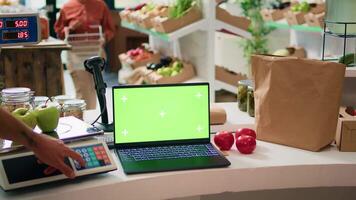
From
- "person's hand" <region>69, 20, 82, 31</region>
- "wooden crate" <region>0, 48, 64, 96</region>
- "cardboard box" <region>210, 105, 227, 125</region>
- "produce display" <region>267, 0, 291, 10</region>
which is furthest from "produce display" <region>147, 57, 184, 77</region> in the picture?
"cardboard box" <region>210, 105, 227, 125</region>

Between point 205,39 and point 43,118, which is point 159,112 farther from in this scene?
point 205,39

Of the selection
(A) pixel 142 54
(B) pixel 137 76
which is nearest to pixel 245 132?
(B) pixel 137 76

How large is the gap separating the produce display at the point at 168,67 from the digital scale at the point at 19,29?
9.43ft

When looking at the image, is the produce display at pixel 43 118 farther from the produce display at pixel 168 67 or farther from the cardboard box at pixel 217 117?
the produce display at pixel 168 67

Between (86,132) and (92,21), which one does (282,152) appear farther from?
(92,21)

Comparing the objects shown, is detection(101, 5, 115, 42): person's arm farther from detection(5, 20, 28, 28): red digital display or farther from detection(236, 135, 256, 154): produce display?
detection(236, 135, 256, 154): produce display

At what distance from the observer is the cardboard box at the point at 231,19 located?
495 cm

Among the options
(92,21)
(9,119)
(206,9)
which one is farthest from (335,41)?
(9,119)

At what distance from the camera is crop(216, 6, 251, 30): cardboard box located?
4.95m

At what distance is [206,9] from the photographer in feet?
16.1

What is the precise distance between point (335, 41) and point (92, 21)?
2.50 metres

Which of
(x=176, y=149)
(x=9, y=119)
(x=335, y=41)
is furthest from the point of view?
(x=335, y=41)

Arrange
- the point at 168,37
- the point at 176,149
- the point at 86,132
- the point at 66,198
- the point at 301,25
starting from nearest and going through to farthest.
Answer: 1. the point at 66,198
2. the point at 86,132
3. the point at 176,149
4. the point at 168,37
5. the point at 301,25

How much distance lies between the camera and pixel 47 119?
1942 mm
